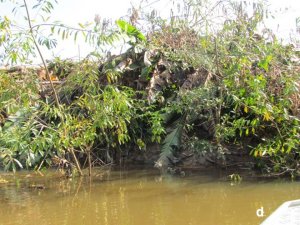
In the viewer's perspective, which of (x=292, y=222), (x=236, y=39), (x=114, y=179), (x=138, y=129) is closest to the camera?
(x=292, y=222)

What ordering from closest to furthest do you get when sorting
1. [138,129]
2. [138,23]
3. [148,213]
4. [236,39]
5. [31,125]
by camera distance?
[148,213]
[31,125]
[236,39]
[138,129]
[138,23]

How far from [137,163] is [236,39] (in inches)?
117

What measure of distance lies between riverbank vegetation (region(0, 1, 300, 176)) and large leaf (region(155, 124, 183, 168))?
2 centimetres

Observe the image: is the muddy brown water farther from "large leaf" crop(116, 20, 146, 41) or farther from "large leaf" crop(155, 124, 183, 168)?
"large leaf" crop(116, 20, 146, 41)

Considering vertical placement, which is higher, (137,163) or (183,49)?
(183,49)

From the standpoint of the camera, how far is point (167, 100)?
8414 mm

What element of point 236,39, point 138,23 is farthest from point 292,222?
point 138,23

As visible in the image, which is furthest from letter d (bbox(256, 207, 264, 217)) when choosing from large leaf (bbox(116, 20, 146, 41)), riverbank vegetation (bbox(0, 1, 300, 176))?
large leaf (bbox(116, 20, 146, 41))

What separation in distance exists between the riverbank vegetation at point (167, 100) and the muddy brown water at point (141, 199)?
17.8 inches

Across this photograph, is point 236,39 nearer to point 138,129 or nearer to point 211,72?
point 211,72

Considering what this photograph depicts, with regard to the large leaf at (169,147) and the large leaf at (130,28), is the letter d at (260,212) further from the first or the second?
the large leaf at (130,28)

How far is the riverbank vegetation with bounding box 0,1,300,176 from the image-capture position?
6324mm

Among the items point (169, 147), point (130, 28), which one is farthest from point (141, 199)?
point (130, 28)

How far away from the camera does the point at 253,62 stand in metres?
7.33
